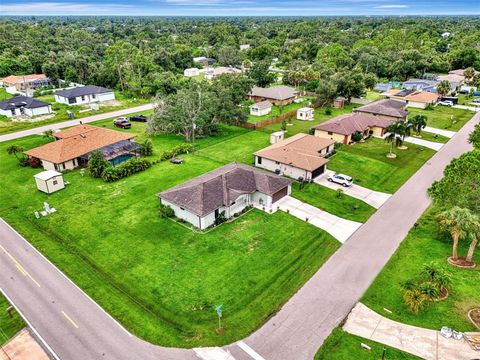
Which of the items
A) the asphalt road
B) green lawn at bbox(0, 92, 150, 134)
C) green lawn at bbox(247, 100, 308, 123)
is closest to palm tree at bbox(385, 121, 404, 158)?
green lawn at bbox(247, 100, 308, 123)

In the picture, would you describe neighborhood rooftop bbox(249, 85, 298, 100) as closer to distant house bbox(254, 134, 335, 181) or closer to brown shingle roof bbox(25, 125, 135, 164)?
distant house bbox(254, 134, 335, 181)

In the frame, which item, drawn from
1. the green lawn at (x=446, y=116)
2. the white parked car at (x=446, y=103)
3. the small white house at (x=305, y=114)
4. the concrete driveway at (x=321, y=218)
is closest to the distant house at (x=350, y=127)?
the small white house at (x=305, y=114)

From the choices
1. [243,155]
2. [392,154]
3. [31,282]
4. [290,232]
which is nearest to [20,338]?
[31,282]

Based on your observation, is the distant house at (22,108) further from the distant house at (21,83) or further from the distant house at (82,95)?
the distant house at (21,83)

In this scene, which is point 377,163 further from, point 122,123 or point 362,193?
point 122,123

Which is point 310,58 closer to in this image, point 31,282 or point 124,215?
point 124,215

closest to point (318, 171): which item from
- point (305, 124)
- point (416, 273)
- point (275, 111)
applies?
point (416, 273)
